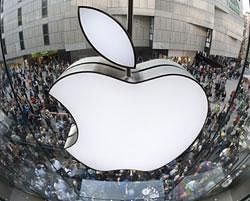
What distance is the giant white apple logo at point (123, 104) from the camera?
101 inches

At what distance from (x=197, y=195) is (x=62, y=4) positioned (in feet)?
6.84

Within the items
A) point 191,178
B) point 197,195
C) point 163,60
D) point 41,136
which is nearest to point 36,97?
point 41,136

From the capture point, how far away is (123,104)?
2697 mm

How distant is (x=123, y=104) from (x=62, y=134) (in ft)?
1.68

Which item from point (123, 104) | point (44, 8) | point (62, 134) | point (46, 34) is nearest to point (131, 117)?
point (123, 104)

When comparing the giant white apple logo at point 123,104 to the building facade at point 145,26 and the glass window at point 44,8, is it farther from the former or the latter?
the glass window at point 44,8

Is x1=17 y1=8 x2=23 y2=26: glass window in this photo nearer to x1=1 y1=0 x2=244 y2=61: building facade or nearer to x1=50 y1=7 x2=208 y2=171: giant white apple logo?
x1=1 y1=0 x2=244 y2=61: building facade

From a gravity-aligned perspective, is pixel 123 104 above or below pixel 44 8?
below

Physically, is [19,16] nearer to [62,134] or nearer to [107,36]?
[107,36]

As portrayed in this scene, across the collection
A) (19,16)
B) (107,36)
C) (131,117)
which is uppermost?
(19,16)

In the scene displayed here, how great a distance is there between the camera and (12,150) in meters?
3.25

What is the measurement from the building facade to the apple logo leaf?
0.15 ft

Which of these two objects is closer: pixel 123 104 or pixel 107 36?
pixel 107 36

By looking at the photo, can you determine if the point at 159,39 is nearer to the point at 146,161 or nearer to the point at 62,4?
the point at 62,4
